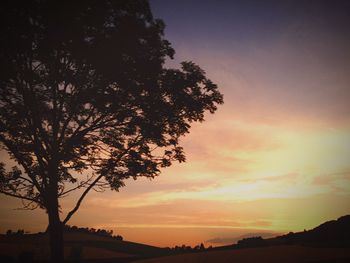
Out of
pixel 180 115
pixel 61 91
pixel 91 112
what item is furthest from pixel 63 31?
pixel 180 115

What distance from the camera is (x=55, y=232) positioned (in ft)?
46.4

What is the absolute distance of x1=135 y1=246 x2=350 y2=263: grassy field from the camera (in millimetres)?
12059

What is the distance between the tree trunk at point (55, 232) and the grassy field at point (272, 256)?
19.5 feet

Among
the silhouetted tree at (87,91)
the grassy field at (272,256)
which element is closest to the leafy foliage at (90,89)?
the silhouetted tree at (87,91)

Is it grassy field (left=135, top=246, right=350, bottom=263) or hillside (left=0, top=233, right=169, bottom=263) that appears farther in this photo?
hillside (left=0, top=233, right=169, bottom=263)

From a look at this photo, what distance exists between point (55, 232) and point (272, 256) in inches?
402

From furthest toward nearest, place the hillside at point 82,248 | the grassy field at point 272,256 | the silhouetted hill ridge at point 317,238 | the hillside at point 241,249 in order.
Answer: the hillside at point 82,248 → the silhouetted hill ridge at point 317,238 → the hillside at point 241,249 → the grassy field at point 272,256

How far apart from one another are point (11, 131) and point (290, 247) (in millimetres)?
14940

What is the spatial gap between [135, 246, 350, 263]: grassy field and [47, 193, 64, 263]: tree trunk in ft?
19.5

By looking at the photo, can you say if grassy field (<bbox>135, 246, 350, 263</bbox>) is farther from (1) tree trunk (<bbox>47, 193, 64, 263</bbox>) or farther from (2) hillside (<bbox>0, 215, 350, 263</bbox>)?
(1) tree trunk (<bbox>47, 193, 64, 263</bbox>)

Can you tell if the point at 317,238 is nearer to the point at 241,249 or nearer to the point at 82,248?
the point at 241,249

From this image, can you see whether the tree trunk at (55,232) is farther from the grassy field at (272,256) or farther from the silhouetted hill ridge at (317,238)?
the silhouetted hill ridge at (317,238)

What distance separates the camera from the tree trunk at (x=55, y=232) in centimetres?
1396

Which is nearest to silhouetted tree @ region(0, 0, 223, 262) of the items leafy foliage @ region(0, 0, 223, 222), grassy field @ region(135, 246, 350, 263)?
leafy foliage @ region(0, 0, 223, 222)
